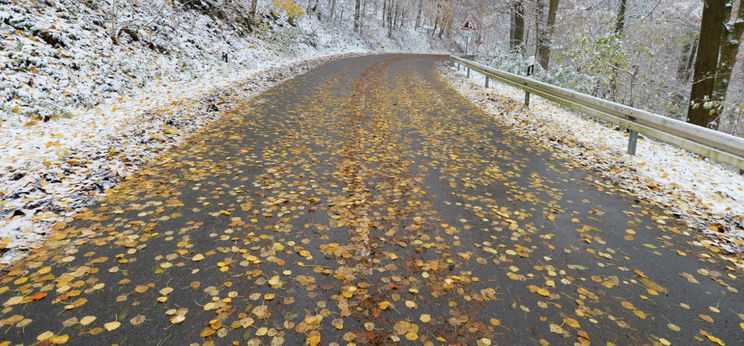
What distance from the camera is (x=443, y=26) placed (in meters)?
62.8

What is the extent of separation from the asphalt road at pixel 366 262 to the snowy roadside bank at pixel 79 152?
35 centimetres

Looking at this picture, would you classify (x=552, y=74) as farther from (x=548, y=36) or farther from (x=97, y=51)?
(x=97, y=51)

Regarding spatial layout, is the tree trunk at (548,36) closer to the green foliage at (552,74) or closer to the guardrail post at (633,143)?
the green foliage at (552,74)

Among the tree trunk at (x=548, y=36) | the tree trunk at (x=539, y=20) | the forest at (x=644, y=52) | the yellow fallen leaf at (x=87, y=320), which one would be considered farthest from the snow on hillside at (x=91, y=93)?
the tree trunk at (x=539, y=20)

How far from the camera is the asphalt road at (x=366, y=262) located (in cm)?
301

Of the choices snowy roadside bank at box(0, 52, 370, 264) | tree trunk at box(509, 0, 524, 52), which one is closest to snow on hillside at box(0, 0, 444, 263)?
snowy roadside bank at box(0, 52, 370, 264)

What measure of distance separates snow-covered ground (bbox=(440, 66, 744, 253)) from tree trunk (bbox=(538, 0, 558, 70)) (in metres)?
9.24

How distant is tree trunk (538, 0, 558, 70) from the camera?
1844 cm

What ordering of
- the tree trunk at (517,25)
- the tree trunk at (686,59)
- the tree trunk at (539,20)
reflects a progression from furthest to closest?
the tree trunk at (517,25) < the tree trunk at (539,20) < the tree trunk at (686,59)

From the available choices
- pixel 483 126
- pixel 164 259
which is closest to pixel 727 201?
pixel 483 126

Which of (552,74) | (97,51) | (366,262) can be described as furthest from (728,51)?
(97,51)

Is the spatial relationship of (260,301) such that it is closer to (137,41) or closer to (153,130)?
(153,130)

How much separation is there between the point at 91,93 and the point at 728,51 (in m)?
14.9

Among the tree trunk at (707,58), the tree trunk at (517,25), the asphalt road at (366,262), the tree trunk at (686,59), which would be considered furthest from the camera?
the tree trunk at (517,25)
